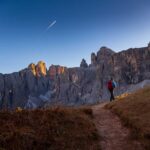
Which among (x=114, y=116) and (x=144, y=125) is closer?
(x=144, y=125)

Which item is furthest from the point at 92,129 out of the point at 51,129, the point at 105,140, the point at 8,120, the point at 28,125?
the point at 8,120

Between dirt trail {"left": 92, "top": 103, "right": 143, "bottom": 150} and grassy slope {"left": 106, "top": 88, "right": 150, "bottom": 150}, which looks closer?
dirt trail {"left": 92, "top": 103, "right": 143, "bottom": 150}

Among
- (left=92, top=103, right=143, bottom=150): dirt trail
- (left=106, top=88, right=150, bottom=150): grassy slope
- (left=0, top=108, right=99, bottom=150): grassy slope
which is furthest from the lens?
(left=106, top=88, right=150, bottom=150): grassy slope

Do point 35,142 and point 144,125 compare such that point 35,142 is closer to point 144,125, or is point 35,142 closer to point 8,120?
point 8,120

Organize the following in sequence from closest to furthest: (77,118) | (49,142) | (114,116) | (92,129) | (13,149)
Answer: (13,149)
(49,142)
(92,129)
(77,118)
(114,116)

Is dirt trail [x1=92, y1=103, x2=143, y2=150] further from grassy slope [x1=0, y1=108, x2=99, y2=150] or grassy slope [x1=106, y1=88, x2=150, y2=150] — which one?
grassy slope [x1=0, y1=108, x2=99, y2=150]

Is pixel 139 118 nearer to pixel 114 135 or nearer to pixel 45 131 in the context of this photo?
pixel 114 135

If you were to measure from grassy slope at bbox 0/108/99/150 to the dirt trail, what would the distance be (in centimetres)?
60

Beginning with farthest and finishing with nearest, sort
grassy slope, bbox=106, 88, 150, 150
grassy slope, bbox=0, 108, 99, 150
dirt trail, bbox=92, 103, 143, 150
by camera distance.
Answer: grassy slope, bbox=106, 88, 150, 150, dirt trail, bbox=92, 103, 143, 150, grassy slope, bbox=0, 108, 99, 150

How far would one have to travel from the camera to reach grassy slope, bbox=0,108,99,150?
482 inches

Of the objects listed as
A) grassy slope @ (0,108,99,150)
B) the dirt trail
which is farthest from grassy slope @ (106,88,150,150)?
grassy slope @ (0,108,99,150)

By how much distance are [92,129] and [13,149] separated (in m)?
4.97

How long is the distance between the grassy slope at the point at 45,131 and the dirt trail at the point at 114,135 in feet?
1.98

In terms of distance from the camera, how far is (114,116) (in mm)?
20281
